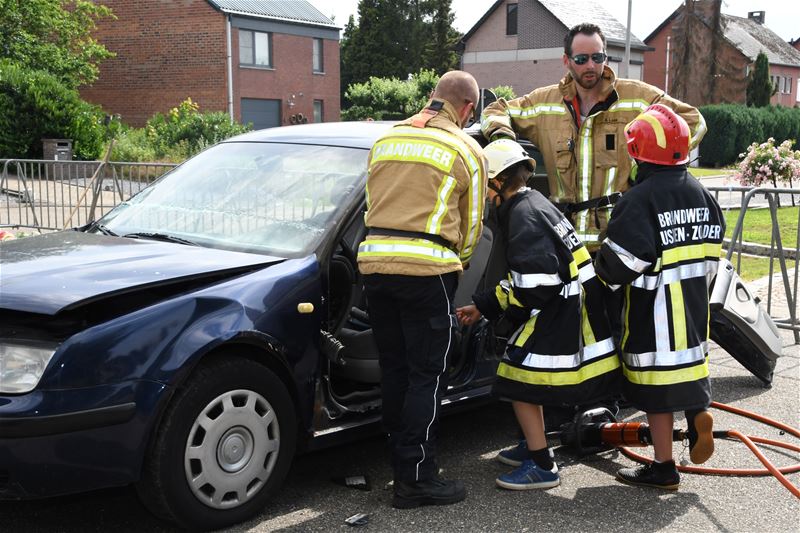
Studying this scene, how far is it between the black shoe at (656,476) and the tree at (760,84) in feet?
177

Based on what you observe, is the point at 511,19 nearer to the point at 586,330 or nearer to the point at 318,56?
the point at 318,56

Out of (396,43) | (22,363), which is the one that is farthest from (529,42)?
(22,363)

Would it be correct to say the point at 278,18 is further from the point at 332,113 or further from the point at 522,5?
the point at 522,5

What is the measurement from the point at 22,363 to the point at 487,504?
207cm

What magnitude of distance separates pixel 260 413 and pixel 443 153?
1.34 m

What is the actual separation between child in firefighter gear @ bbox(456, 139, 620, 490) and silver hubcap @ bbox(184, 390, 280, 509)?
110 centimetres

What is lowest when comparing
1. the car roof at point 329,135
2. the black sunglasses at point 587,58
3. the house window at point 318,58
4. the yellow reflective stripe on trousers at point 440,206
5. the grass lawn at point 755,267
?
the grass lawn at point 755,267

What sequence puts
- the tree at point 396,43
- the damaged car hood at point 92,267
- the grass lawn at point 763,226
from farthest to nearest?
1. the tree at point 396,43
2. the grass lawn at point 763,226
3. the damaged car hood at point 92,267

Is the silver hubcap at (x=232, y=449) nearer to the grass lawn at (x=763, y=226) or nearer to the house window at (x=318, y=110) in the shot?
the grass lawn at (x=763, y=226)

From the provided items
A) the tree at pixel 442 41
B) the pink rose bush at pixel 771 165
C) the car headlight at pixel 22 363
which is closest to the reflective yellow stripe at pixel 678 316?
the car headlight at pixel 22 363

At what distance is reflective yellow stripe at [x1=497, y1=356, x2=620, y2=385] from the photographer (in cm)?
416

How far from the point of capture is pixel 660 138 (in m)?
4.11

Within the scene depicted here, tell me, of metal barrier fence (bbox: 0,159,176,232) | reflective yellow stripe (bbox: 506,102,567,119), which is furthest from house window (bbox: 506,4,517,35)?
reflective yellow stripe (bbox: 506,102,567,119)

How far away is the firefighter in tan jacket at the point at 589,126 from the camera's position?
510 cm
